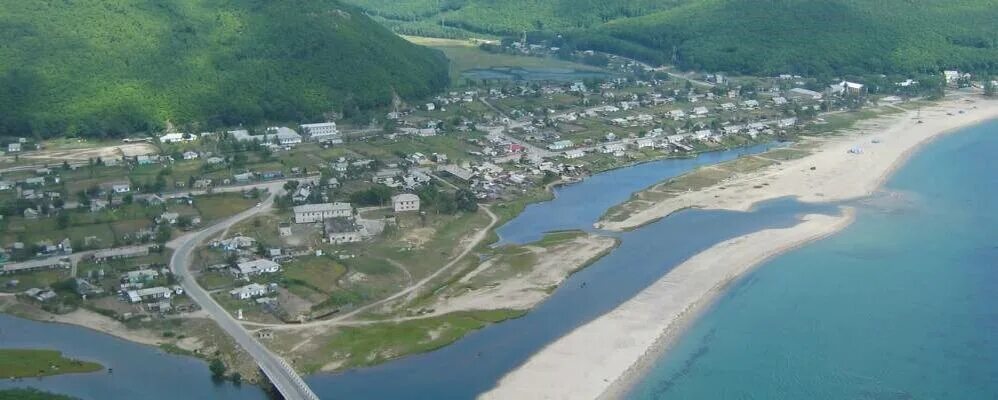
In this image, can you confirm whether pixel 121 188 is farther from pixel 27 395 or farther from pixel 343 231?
pixel 27 395

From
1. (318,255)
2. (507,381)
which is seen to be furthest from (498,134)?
(507,381)

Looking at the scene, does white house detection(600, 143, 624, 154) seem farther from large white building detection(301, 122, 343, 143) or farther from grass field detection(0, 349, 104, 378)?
grass field detection(0, 349, 104, 378)

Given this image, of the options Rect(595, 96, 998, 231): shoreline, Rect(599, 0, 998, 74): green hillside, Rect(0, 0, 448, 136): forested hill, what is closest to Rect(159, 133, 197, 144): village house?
Rect(0, 0, 448, 136): forested hill

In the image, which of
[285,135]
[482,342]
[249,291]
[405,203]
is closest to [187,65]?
[285,135]

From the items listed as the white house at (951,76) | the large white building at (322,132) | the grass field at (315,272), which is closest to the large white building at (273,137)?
the large white building at (322,132)

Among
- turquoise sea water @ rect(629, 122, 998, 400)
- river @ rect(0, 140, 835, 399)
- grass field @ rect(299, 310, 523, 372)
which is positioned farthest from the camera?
grass field @ rect(299, 310, 523, 372)

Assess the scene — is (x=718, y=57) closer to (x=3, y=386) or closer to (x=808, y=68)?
(x=808, y=68)
